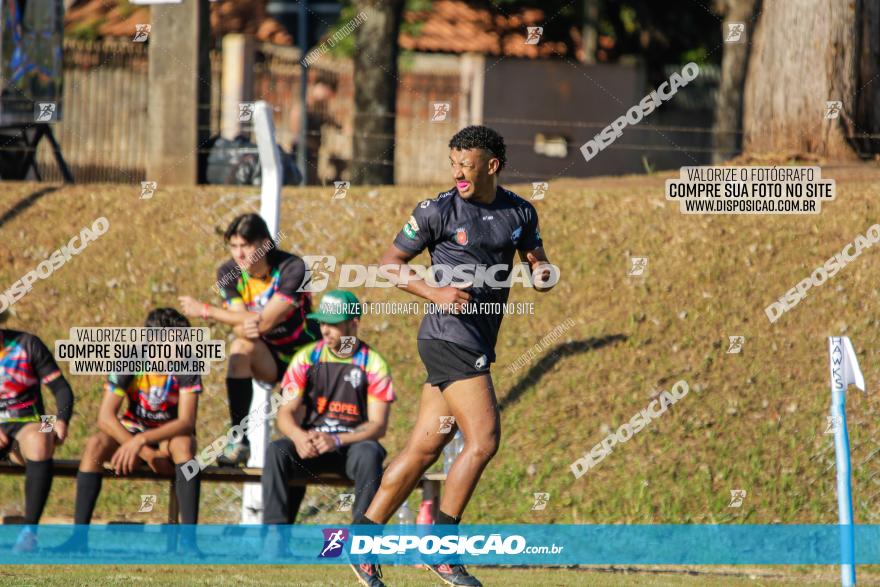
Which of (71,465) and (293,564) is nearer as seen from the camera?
(293,564)

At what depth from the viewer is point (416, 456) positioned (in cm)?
703

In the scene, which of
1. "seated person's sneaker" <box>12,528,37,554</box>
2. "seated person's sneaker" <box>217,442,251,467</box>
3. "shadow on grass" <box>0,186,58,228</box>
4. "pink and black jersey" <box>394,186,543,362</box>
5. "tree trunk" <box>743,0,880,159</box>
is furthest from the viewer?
"tree trunk" <box>743,0,880,159</box>

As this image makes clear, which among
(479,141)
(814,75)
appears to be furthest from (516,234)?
(814,75)

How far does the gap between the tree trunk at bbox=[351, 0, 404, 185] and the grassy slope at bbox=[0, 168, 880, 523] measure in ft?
7.60

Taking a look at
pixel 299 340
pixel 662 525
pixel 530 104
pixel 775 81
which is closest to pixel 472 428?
pixel 299 340

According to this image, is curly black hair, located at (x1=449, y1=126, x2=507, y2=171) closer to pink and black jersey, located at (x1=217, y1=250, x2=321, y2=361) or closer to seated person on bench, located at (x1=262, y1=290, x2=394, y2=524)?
seated person on bench, located at (x1=262, y1=290, x2=394, y2=524)

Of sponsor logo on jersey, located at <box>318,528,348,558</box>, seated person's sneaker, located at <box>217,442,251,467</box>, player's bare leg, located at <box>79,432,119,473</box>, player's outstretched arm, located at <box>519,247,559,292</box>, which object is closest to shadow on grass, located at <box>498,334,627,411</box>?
seated person's sneaker, located at <box>217,442,251,467</box>

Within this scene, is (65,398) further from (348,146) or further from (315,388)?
(348,146)

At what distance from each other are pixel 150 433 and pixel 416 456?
292 centimetres

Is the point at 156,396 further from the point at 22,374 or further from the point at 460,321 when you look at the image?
the point at 460,321

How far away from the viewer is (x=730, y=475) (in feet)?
35.0

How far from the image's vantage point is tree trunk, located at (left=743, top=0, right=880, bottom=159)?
1427 centimetres

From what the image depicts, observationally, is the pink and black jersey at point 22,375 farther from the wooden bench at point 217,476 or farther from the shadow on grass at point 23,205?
the shadow on grass at point 23,205

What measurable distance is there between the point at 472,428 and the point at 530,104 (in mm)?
19937
